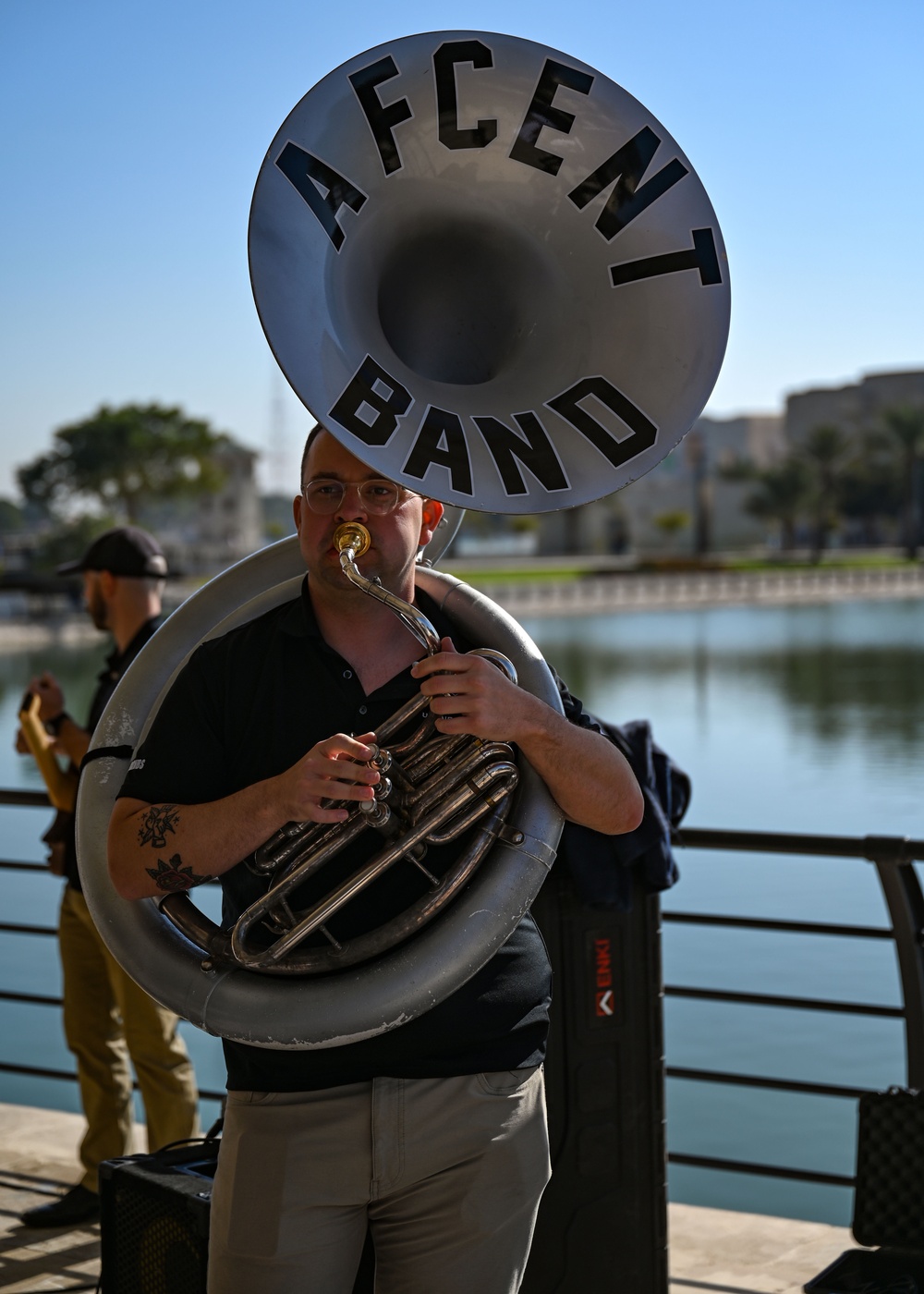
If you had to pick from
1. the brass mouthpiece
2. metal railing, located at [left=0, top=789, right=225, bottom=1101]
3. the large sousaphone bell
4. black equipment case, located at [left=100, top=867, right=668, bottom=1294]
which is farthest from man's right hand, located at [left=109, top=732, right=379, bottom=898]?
metal railing, located at [left=0, top=789, right=225, bottom=1101]

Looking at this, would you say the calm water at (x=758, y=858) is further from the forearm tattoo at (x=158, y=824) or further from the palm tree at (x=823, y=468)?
the palm tree at (x=823, y=468)

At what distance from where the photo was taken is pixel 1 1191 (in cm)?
353

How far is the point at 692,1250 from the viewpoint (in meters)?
3.13

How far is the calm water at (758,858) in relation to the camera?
813cm

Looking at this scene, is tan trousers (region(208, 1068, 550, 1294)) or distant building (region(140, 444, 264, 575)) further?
distant building (region(140, 444, 264, 575))

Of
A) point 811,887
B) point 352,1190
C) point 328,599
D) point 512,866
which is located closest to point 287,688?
point 328,599

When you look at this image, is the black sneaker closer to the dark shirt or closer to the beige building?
the dark shirt

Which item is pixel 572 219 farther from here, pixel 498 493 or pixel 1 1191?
pixel 1 1191

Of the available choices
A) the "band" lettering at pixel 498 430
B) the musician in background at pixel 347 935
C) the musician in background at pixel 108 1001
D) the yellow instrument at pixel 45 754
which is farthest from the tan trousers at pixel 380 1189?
the yellow instrument at pixel 45 754

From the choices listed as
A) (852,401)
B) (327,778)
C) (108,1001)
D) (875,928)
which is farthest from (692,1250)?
(852,401)

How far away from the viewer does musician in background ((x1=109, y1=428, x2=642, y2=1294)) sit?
1770 mm

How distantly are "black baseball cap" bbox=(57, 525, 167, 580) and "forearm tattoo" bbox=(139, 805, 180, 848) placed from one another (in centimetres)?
170

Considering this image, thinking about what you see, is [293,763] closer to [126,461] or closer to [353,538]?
[353,538]

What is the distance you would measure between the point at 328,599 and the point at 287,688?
13 cm
